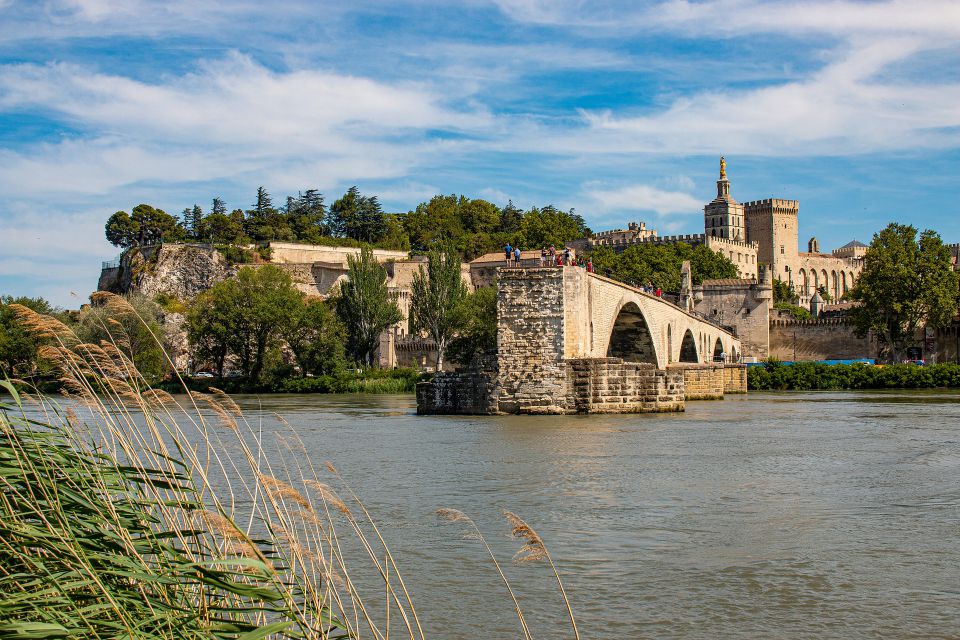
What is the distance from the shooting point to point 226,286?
47719 millimetres

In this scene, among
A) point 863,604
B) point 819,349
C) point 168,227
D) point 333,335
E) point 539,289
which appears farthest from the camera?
point 168,227

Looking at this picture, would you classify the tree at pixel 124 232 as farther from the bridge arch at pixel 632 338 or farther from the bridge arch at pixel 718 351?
the bridge arch at pixel 632 338

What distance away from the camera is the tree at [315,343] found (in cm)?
4703

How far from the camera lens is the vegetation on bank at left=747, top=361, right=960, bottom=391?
45719 mm

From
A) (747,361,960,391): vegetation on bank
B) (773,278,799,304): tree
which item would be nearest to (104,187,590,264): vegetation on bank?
(773,278,799,304): tree

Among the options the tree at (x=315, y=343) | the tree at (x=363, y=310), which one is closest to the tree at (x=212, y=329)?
the tree at (x=315, y=343)

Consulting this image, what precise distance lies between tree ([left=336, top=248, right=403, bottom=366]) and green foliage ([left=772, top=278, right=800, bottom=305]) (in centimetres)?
4975

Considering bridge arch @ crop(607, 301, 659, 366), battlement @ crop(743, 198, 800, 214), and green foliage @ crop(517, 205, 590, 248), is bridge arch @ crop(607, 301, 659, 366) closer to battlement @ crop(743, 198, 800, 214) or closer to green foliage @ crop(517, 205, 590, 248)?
green foliage @ crop(517, 205, 590, 248)

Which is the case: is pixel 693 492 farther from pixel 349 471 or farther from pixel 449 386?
pixel 449 386

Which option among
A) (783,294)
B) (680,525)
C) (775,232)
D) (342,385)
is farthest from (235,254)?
(680,525)

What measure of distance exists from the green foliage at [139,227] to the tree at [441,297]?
41532 millimetres

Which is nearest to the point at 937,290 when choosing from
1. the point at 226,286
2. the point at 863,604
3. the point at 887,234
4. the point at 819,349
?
the point at 887,234

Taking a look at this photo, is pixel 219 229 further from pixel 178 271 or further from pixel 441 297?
pixel 441 297

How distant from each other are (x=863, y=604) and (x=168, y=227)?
86.1m
